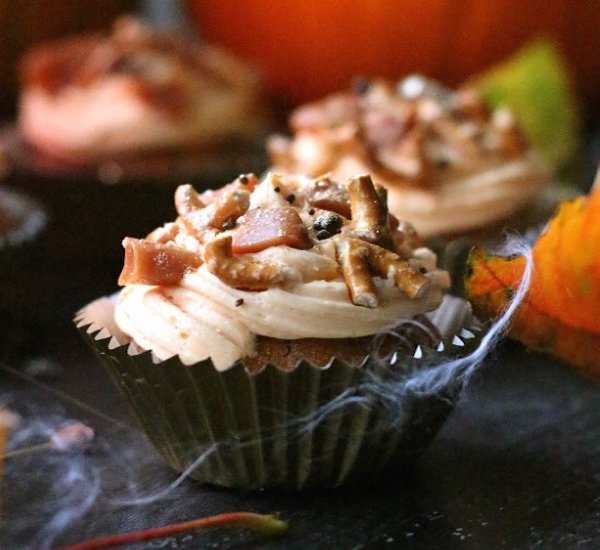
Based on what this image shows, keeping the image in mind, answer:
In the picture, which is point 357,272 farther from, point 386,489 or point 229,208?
point 386,489

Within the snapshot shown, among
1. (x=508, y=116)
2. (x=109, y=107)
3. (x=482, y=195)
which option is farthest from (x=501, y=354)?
(x=109, y=107)

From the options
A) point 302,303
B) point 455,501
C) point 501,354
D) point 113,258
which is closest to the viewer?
point 302,303

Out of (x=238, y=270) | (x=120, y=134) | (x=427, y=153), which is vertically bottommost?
(x=238, y=270)

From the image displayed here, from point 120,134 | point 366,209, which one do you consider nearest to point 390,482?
point 366,209

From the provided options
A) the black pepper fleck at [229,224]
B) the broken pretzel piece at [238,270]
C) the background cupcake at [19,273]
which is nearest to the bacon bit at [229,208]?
the black pepper fleck at [229,224]

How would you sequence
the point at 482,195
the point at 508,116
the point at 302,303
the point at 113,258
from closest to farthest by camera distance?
the point at 302,303, the point at 482,195, the point at 508,116, the point at 113,258

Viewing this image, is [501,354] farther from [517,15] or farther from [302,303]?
[517,15]
